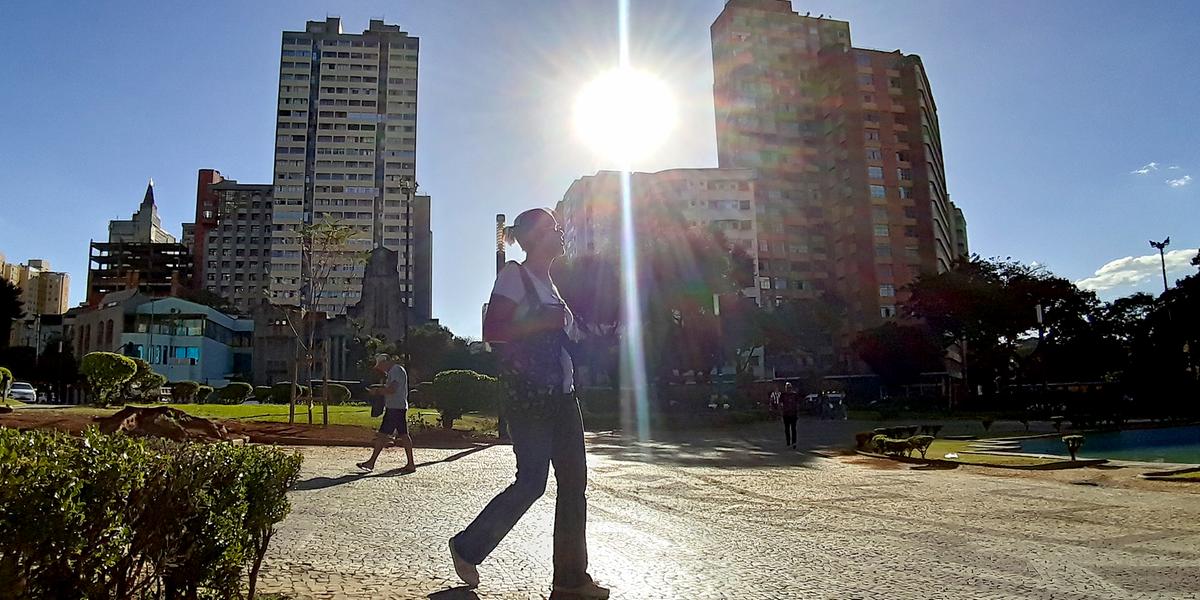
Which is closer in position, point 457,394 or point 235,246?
point 457,394

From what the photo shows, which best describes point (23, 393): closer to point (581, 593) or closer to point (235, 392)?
point (235, 392)

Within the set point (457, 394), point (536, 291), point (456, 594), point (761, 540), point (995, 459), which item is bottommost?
point (995, 459)

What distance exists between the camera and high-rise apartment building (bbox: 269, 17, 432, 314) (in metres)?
123

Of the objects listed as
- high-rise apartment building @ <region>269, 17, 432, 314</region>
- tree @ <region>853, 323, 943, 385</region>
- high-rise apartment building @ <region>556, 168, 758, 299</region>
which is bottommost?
tree @ <region>853, 323, 943, 385</region>

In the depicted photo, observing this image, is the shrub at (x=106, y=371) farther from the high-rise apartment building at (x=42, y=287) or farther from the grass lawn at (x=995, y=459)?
the high-rise apartment building at (x=42, y=287)

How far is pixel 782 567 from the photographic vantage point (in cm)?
457

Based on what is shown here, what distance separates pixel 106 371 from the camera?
77.5ft

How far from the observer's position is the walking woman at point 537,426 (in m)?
3.55

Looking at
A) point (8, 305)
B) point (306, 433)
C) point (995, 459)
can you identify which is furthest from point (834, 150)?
point (8, 305)

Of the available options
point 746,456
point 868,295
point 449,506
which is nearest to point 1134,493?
point 746,456

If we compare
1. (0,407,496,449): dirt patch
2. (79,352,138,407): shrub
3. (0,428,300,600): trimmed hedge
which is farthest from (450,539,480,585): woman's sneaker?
(79,352,138,407): shrub

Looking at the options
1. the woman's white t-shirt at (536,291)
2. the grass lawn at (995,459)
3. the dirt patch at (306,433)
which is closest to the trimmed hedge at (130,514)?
the woman's white t-shirt at (536,291)

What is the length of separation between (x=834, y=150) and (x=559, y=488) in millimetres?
84988

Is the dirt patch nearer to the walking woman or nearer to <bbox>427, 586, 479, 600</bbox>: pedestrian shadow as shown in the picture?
<bbox>427, 586, 479, 600</bbox>: pedestrian shadow
